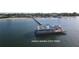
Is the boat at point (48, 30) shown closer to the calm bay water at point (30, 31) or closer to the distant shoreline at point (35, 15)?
the calm bay water at point (30, 31)

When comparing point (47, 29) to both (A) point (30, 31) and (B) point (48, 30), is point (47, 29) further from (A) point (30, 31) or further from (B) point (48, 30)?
(A) point (30, 31)

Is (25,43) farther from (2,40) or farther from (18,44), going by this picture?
(2,40)

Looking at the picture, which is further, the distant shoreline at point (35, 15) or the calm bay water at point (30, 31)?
the distant shoreline at point (35, 15)

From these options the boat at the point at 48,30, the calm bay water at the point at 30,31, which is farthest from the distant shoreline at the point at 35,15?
the boat at the point at 48,30

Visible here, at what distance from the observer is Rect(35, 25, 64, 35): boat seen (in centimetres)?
260

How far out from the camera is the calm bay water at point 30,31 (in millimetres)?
2506

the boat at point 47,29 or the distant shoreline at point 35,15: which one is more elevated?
the distant shoreline at point 35,15

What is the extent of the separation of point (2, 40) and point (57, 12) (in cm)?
103

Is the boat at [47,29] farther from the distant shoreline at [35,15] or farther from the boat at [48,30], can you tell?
the distant shoreline at [35,15]

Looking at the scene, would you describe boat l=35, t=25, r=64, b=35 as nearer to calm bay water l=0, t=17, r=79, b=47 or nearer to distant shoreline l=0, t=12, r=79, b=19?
calm bay water l=0, t=17, r=79, b=47

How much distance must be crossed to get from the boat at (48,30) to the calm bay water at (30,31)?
6 centimetres
